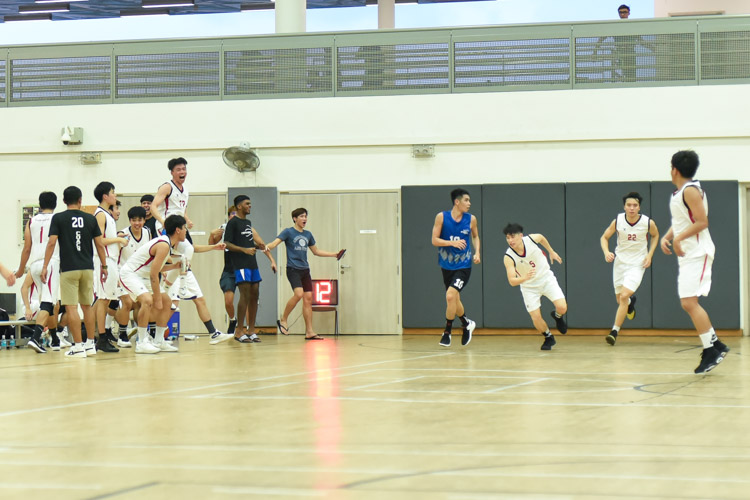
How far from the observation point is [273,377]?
21.6ft

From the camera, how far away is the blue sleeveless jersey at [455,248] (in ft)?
32.8

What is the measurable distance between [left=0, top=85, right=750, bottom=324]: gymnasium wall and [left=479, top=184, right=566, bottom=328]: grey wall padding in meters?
0.22

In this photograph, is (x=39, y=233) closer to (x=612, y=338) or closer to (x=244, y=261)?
(x=244, y=261)

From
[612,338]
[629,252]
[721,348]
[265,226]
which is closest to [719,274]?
[629,252]

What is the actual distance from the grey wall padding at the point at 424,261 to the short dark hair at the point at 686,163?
6654 millimetres

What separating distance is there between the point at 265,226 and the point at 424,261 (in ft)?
8.58

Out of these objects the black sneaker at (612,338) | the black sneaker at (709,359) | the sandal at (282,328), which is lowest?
the sandal at (282,328)

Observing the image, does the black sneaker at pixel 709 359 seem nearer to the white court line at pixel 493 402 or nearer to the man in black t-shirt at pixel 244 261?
the white court line at pixel 493 402

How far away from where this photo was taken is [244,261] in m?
11.0

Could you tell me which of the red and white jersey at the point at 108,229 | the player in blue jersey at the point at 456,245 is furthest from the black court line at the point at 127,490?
the player in blue jersey at the point at 456,245

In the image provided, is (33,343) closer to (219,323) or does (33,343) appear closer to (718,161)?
(219,323)

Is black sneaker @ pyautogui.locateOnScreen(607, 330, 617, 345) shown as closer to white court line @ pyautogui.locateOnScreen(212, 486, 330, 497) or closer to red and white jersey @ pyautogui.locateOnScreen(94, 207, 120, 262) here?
red and white jersey @ pyautogui.locateOnScreen(94, 207, 120, 262)

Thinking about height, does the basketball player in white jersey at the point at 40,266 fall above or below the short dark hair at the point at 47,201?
below

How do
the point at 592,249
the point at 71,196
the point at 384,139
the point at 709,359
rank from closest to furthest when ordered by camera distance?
1. the point at 709,359
2. the point at 71,196
3. the point at 592,249
4. the point at 384,139
